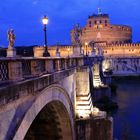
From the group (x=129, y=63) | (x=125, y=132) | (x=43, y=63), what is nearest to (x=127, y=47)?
(x=129, y=63)

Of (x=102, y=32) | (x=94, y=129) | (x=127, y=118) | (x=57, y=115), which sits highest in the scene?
(x=102, y=32)

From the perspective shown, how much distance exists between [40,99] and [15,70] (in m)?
1.81

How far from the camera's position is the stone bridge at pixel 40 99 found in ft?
21.0

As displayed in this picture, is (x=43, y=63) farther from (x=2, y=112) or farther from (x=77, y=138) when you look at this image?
(x=77, y=138)

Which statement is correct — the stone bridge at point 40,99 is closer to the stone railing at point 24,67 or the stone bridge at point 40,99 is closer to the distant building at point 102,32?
the stone railing at point 24,67

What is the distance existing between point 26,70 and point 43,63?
5.88ft

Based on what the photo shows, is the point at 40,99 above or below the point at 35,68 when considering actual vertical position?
below

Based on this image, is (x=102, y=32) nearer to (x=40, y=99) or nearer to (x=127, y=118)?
(x=127, y=118)

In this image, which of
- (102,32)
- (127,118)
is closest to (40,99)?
(127,118)

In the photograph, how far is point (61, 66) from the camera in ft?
41.6

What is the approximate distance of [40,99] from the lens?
8.58 metres

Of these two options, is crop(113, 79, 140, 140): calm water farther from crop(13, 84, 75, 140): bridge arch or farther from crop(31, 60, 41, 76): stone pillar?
crop(31, 60, 41, 76): stone pillar

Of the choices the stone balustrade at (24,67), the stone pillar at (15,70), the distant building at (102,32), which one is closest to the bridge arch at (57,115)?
the stone balustrade at (24,67)

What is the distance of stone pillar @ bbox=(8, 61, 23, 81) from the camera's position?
6.80 m
